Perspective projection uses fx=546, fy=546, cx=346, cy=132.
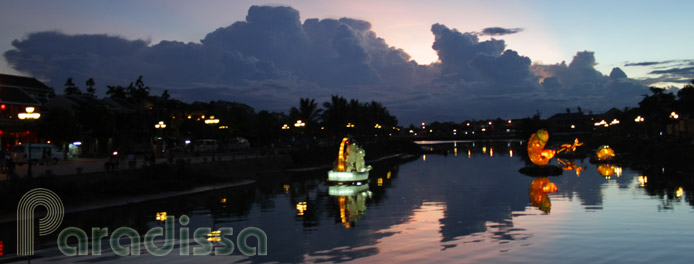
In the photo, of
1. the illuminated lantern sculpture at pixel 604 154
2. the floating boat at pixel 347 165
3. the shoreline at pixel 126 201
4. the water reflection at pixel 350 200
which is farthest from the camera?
the illuminated lantern sculpture at pixel 604 154

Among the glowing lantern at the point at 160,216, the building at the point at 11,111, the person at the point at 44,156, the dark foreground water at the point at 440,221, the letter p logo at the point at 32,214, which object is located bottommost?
the dark foreground water at the point at 440,221

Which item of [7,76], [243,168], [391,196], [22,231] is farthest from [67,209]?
[7,76]

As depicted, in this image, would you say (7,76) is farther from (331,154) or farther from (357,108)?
(357,108)

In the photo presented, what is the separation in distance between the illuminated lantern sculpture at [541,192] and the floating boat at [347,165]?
1341 cm

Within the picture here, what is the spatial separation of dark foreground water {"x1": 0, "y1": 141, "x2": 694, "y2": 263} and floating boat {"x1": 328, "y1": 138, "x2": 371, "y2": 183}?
1032mm

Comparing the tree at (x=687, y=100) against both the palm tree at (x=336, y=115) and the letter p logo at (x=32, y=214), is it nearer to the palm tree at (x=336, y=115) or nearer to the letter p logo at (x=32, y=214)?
the palm tree at (x=336, y=115)

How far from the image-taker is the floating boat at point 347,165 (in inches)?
1706

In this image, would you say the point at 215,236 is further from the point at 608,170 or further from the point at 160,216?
the point at 608,170

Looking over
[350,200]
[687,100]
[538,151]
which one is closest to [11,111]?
[350,200]

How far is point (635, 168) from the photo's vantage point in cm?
5816

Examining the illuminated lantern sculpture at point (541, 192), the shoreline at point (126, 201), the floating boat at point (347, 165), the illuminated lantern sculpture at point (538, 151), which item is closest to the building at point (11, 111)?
the shoreline at point (126, 201)

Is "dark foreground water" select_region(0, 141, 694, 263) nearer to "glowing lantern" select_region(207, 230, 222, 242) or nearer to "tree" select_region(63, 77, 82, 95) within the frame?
"glowing lantern" select_region(207, 230, 222, 242)

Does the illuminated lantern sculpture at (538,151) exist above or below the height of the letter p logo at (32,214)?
above

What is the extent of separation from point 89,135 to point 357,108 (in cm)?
5169
